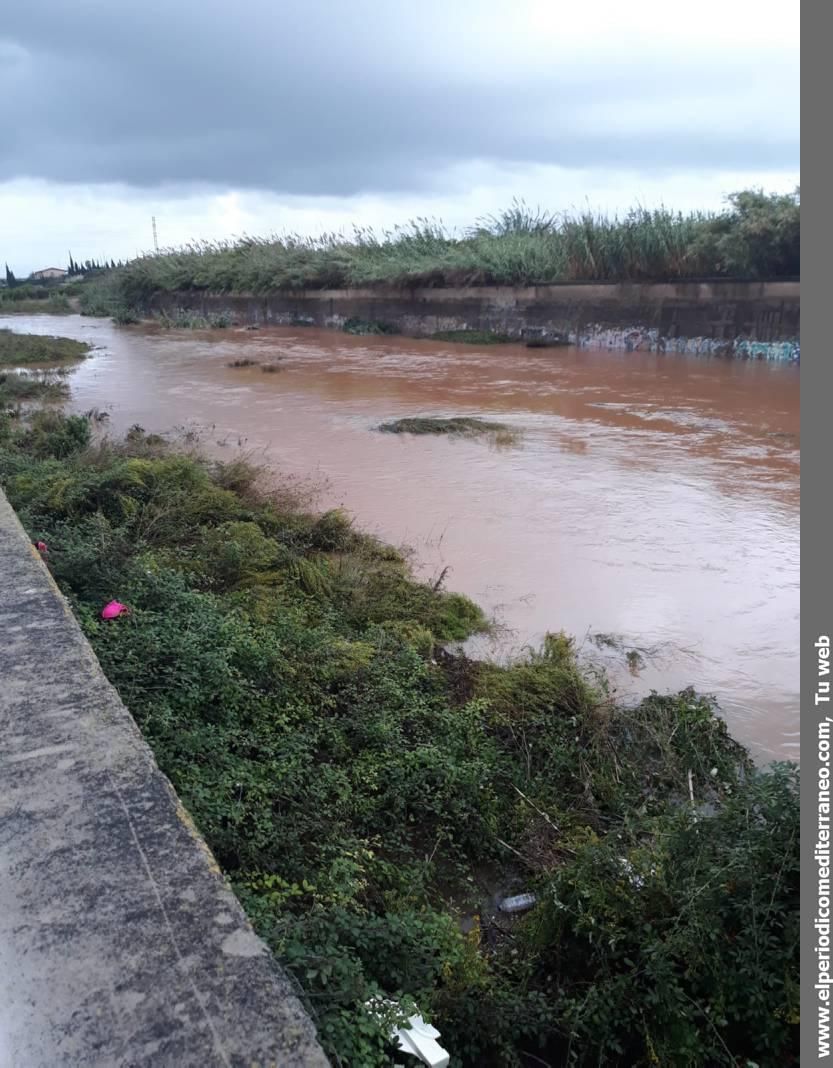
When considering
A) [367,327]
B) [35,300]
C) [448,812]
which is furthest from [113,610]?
[35,300]

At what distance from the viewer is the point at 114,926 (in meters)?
1.90

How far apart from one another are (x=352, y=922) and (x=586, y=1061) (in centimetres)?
78

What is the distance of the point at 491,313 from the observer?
2198 centimetres

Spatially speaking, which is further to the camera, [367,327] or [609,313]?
[367,327]

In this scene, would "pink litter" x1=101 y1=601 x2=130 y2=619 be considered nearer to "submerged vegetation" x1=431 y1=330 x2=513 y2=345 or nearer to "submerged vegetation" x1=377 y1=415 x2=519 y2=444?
"submerged vegetation" x1=377 y1=415 x2=519 y2=444

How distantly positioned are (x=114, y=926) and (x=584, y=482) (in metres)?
7.32

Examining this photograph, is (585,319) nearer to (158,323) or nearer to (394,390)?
(394,390)

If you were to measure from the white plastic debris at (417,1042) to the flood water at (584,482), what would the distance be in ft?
8.45

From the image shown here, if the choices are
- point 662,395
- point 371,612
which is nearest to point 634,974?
point 371,612

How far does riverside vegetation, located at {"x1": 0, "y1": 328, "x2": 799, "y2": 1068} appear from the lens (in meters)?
2.30

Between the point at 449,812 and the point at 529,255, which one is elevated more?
the point at 529,255

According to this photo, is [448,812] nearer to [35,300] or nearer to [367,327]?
[367,327]

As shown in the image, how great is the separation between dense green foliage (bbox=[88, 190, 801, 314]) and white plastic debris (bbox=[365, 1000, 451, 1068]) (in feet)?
41.2

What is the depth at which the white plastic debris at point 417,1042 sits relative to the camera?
6.54 feet
